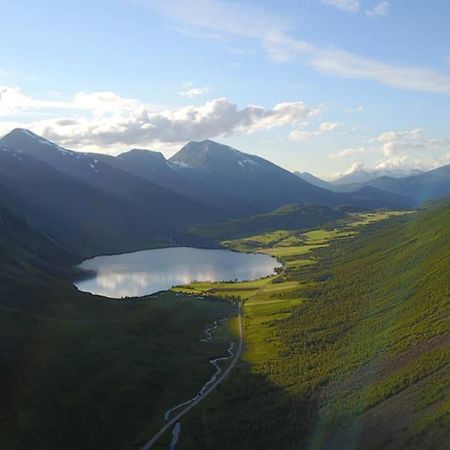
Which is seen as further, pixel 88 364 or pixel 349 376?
pixel 88 364

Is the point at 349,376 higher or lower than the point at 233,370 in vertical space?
higher

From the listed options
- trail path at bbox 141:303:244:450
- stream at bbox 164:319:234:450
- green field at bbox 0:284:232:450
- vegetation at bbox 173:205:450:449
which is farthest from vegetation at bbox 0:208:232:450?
vegetation at bbox 173:205:450:449

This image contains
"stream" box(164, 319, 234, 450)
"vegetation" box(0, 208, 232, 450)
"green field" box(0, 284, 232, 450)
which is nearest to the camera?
"green field" box(0, 284, 232, 450)

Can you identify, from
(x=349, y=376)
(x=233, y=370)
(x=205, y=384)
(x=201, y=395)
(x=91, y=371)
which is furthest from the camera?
(x=233, y=370)

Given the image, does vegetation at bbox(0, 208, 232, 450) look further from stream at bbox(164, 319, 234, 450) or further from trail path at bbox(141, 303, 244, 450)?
trail path at bbox(141, 303, 244, 450)

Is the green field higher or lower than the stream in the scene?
higher

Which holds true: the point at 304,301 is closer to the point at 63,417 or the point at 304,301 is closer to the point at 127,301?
the point at 127,301

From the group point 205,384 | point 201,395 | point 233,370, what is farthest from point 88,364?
point 233,370

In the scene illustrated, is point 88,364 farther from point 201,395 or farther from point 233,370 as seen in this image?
point 233,370

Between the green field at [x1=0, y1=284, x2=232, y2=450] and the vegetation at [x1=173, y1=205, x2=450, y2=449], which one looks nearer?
the vegetation at [x1=173, y1=205, x2=450, y2=449]

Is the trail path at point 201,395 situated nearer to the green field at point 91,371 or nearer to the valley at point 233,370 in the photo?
the valley at point 233,370
